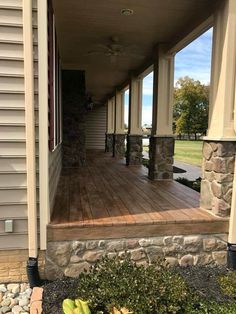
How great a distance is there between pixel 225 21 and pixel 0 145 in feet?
8.52

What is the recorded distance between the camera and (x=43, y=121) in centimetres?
281

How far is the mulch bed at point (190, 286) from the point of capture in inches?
97.3

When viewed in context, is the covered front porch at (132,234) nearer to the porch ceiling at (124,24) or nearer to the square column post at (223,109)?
the square column post at (223,109)

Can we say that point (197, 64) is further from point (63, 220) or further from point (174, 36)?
point (63, 220)

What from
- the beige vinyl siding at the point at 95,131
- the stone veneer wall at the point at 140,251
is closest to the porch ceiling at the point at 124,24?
the stone veneer wall at the point at 140,251

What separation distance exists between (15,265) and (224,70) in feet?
9.44

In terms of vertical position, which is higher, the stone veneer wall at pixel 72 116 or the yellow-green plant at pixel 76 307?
the stone veneer wall at pixel 72 116

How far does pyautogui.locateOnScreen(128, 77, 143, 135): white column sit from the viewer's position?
7784 millimetres

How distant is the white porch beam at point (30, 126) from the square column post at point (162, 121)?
3172 millimetres

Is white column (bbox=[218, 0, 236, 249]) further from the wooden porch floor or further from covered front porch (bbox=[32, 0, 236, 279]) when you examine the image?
the wooden porch floor

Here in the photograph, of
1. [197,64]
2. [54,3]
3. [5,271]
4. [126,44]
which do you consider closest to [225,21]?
[54,3]

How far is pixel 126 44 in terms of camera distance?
5.27 m

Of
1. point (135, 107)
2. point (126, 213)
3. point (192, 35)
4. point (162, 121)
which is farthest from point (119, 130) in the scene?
point (126, 213)

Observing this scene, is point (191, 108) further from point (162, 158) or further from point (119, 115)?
point (162, 158)
